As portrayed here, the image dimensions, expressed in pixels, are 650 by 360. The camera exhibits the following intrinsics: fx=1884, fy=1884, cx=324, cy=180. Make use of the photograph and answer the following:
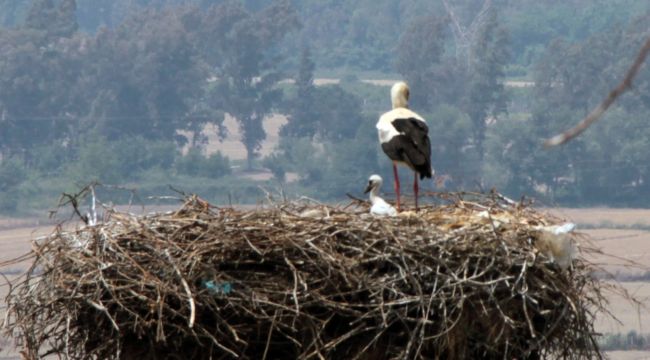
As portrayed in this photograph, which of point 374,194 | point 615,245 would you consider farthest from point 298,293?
point 615,245

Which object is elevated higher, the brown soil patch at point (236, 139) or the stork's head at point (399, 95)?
the stork's head at point (399, 95)

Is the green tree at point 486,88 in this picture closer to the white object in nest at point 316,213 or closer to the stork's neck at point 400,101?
the stork's neck at point 400,101

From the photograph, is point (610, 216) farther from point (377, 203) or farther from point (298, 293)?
point (298, 293)

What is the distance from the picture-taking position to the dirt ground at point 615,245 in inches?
1441

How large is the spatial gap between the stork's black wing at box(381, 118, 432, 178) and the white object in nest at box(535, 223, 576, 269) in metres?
1.19

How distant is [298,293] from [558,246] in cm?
105

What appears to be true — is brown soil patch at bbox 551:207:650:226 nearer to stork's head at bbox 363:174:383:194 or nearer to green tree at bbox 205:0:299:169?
green tree at bbox 205:0:299:169

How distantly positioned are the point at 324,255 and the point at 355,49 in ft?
267

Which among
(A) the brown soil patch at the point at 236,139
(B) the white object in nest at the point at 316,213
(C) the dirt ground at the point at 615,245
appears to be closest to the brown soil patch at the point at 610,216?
(C) the dirt ground at the point at 615,245

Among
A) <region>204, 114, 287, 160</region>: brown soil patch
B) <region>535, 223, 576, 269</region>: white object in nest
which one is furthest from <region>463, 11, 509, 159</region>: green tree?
<region>535, 223, 576, 269</region>: white object in nest

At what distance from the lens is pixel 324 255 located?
6977mm

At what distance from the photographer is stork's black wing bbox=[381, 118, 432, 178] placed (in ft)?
27.3

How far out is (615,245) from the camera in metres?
46.2

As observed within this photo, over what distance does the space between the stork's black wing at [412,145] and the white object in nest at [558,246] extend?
3.91 feet
